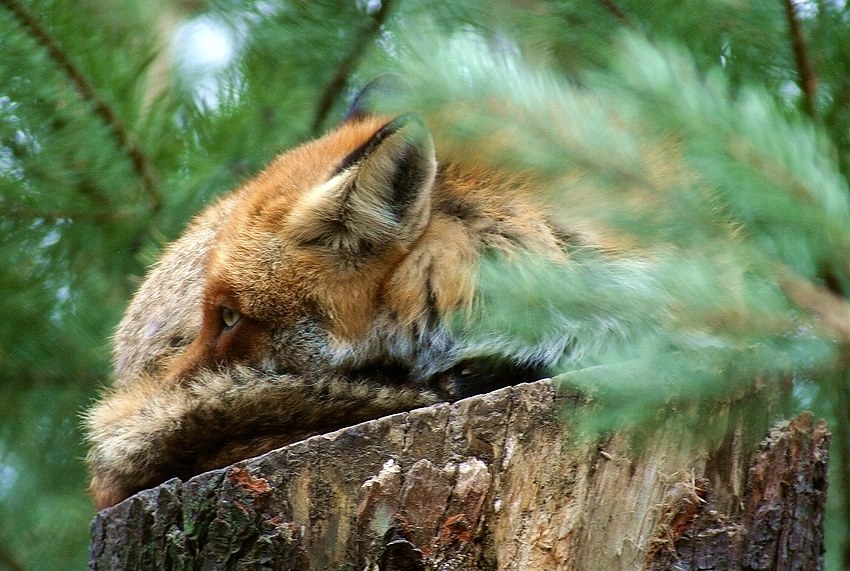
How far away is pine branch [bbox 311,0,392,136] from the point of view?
4.00 meters

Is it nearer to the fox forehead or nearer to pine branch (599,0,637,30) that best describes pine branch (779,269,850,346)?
the fox forehead

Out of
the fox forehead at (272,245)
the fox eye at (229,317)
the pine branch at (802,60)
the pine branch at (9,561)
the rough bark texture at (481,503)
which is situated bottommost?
the pine branch at (9,561)

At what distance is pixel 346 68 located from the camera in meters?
4.27

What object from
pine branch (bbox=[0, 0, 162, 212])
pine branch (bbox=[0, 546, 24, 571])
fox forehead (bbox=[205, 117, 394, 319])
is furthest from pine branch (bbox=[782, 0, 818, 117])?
pine branch (bbox=[0, 546, 24, 571])

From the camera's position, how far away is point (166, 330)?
341cm

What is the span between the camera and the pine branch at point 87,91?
Answer: 354 centimetres

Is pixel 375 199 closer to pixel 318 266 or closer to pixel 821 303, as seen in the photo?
pixel 318 266

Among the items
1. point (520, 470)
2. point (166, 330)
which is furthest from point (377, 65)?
point (166, 330)

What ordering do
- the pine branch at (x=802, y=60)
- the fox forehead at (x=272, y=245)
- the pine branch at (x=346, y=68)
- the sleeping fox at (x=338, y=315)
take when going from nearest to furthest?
the pine branch at (x=802, y=60) < the sleeping fox at (x=338, y=315) < the fox forehead at (x=272, y=245) < the pine branch at (x=346, y=68)

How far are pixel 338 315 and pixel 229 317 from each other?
0.37m

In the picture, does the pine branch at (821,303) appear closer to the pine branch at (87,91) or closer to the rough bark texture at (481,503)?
the rough bark texture at (481,503)

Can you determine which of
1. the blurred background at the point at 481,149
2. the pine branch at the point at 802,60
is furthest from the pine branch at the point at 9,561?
the pine branch at the point at 802,60

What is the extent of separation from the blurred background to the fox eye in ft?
2.86

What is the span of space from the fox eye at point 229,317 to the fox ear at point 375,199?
305 millimetres
